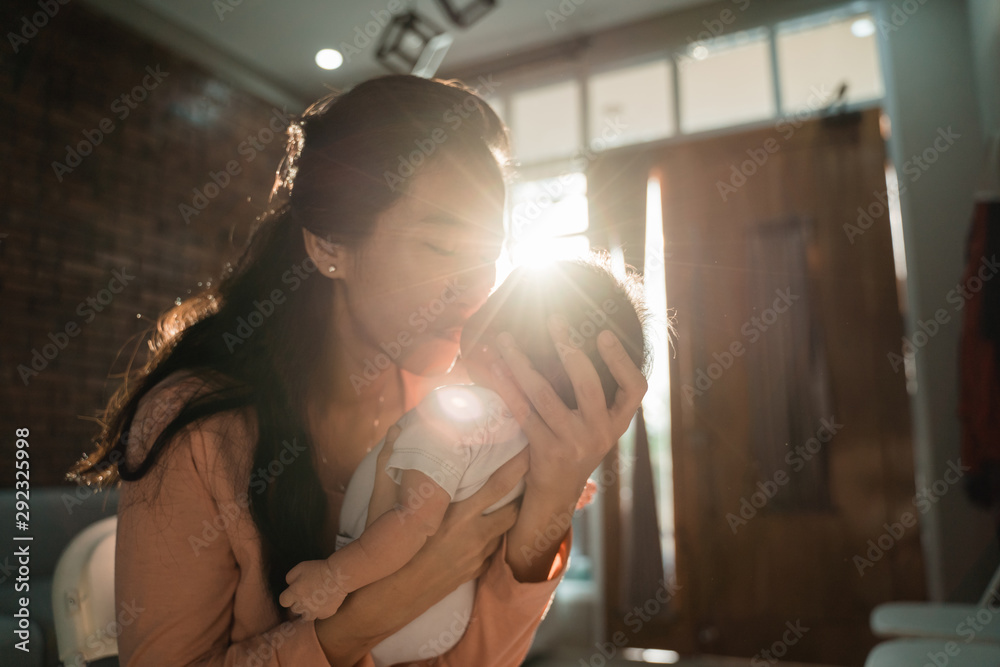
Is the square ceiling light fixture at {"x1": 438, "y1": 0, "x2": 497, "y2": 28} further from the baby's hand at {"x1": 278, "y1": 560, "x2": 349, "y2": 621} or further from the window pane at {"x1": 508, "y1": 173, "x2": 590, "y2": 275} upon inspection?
the baby's hand at {"x1": 278, "y1": 560, "x2": 349, "y2": 621}

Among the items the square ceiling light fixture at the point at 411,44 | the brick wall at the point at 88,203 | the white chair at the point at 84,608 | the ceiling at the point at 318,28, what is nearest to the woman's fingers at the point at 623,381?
the white chair at the point at 84,608

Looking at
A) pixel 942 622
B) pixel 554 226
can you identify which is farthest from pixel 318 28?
pixel 942 622

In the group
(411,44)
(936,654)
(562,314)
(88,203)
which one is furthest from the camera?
(411,44)

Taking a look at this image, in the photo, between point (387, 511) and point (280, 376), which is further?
point (280, 376)

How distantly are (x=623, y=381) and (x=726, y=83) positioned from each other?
3590 mm

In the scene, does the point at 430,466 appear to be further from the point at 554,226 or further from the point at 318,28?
the point at 318,28

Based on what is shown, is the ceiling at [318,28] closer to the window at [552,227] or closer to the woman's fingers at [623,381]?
the window at [552,227]

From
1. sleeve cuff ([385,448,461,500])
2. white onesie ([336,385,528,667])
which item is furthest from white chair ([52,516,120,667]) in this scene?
sleeve cuff ([385,448,461,500])

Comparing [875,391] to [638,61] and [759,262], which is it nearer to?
[759,262]

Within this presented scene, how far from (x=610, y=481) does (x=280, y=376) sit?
292 centimetres

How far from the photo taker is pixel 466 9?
339cm

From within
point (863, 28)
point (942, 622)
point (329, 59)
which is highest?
point (329, 59)

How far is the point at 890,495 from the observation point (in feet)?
10.6

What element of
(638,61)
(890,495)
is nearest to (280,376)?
(890,495)
